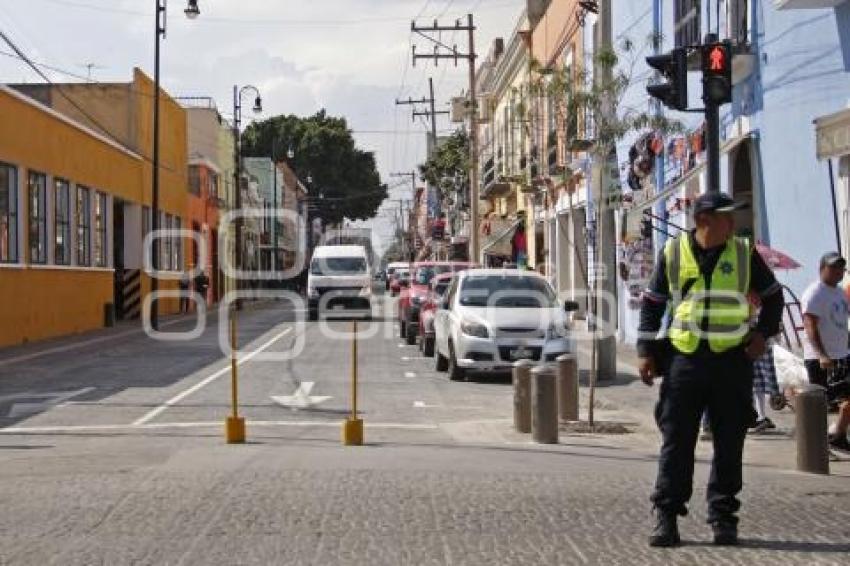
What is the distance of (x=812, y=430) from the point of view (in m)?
9.68

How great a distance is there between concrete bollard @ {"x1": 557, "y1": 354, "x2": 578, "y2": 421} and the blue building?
287cm

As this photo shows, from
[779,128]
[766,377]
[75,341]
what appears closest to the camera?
[766,377]

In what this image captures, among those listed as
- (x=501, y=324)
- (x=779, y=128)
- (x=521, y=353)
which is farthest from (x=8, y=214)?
(x=779, y=128)

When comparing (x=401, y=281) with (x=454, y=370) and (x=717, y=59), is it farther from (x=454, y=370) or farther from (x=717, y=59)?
(x=717, y=59)

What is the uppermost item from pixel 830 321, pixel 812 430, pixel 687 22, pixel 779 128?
pixel 687 22

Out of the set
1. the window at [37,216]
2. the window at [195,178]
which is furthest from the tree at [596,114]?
the window at [195,178]

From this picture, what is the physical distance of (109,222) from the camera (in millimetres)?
38406

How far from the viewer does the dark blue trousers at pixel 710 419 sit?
21.0ft

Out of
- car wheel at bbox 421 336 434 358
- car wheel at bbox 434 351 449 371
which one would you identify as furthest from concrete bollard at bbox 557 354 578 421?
car wheel at bbox 421 336 434 358

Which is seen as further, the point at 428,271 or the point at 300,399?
the point at 428,271

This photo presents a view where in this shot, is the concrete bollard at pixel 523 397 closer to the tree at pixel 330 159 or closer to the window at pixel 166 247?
the window at pixel 166 247

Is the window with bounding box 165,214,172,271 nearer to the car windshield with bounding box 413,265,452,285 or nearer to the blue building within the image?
the car windshield with bounding box 413,265,452,285

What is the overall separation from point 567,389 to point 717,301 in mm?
7349

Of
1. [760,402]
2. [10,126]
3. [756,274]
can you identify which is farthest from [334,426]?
[10,126]
